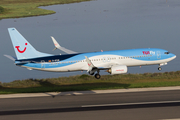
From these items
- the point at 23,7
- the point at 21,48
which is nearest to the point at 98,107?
the point at 21,48

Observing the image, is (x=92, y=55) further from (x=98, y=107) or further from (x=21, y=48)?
(x=98, y=107)

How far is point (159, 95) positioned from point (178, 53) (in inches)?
1647

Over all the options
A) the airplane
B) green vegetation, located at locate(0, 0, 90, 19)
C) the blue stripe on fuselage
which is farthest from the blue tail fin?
green vegetation, located at locate(0, 0, 90, 19)

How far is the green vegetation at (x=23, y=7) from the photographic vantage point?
13860cm

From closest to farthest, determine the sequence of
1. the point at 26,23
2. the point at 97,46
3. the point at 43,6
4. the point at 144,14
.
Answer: the point at 97,46
the point at 26,23
the point at 144,14
the point at 43,6

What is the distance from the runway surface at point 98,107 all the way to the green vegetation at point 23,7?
104217 millimetres

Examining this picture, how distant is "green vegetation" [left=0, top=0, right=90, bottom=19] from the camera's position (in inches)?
5457

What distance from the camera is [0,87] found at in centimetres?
5228

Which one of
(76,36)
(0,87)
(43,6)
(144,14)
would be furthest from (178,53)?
(43,6)

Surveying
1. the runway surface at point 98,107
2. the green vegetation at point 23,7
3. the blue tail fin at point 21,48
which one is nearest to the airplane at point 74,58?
the blue tail fin at point 21,48

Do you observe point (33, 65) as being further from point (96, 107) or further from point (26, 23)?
point (26, 23)

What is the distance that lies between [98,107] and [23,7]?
127874mm

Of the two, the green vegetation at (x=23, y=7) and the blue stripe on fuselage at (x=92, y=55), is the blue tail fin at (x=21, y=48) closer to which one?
the blue stripe on fuselage at (x=92, y=55)

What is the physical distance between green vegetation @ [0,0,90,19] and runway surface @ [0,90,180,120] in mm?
104217
